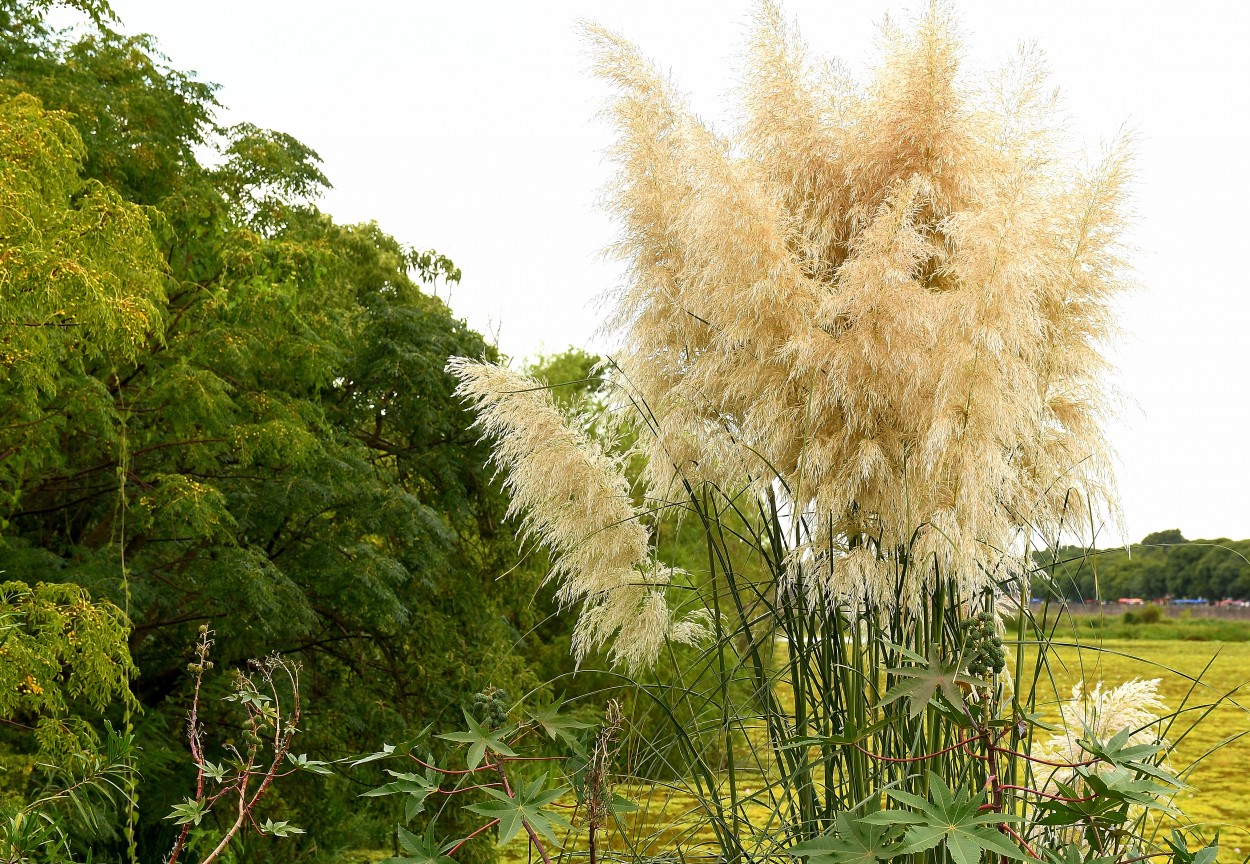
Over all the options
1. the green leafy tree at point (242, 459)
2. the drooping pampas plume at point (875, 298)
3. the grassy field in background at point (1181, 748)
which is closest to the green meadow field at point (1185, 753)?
the grassy field in background at point (1181, 748)

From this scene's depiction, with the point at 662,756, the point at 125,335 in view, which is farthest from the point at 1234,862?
the point at 125,335

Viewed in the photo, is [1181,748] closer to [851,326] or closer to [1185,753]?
[1185,753]

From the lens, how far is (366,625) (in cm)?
758

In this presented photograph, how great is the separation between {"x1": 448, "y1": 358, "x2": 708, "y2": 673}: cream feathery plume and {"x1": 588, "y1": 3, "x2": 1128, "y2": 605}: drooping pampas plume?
143 millimetres

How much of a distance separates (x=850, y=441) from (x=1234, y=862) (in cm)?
903

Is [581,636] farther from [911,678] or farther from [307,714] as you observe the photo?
[307,714]

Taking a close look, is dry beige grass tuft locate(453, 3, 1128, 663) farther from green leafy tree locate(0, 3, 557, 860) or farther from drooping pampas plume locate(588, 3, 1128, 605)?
green leafy tree locate(0, 3, 557, 860)

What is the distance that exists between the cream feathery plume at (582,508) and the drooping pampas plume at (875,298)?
14cm

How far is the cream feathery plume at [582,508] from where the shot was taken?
7.13 feet

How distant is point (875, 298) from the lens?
180 cm

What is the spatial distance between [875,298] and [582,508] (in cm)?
76

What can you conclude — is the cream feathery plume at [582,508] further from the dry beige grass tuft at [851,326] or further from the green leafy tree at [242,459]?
the green leafy tree at [242,459]

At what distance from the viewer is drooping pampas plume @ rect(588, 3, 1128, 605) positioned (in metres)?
1.79

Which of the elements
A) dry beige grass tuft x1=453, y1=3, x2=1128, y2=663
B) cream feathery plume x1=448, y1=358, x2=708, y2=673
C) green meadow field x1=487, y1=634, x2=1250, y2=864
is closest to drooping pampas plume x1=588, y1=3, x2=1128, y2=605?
dry beige grass tuft x1=453, y1=3, x2=1128, y2=663
